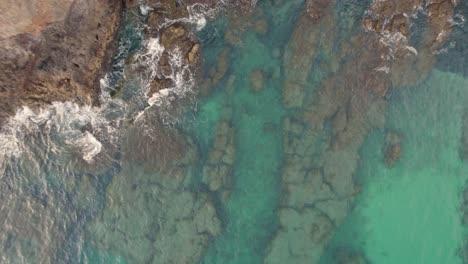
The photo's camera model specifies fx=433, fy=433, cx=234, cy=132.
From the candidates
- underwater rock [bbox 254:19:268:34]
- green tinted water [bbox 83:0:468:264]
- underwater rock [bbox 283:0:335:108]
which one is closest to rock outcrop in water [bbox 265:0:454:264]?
underwater rock [bbox 283:0:335:108]

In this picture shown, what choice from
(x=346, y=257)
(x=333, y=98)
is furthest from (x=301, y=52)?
(x=346, y=257)

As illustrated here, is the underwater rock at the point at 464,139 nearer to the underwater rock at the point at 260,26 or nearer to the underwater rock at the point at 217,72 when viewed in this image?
the underwater rock at the point at 260,26

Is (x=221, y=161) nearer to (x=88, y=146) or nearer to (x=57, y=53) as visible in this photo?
(x=88, y=146)

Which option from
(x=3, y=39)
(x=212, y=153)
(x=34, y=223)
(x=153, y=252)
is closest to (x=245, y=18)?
(x=212, y=153)

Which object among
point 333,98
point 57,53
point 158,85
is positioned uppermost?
point 333,98

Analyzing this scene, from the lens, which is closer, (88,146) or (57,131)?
(57,131)

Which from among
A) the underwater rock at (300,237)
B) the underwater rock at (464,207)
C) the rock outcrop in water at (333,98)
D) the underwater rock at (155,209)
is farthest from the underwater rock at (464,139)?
the underwater rock at (155,209)

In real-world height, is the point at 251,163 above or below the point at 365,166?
below

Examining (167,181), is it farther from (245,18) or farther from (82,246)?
(245,18)
